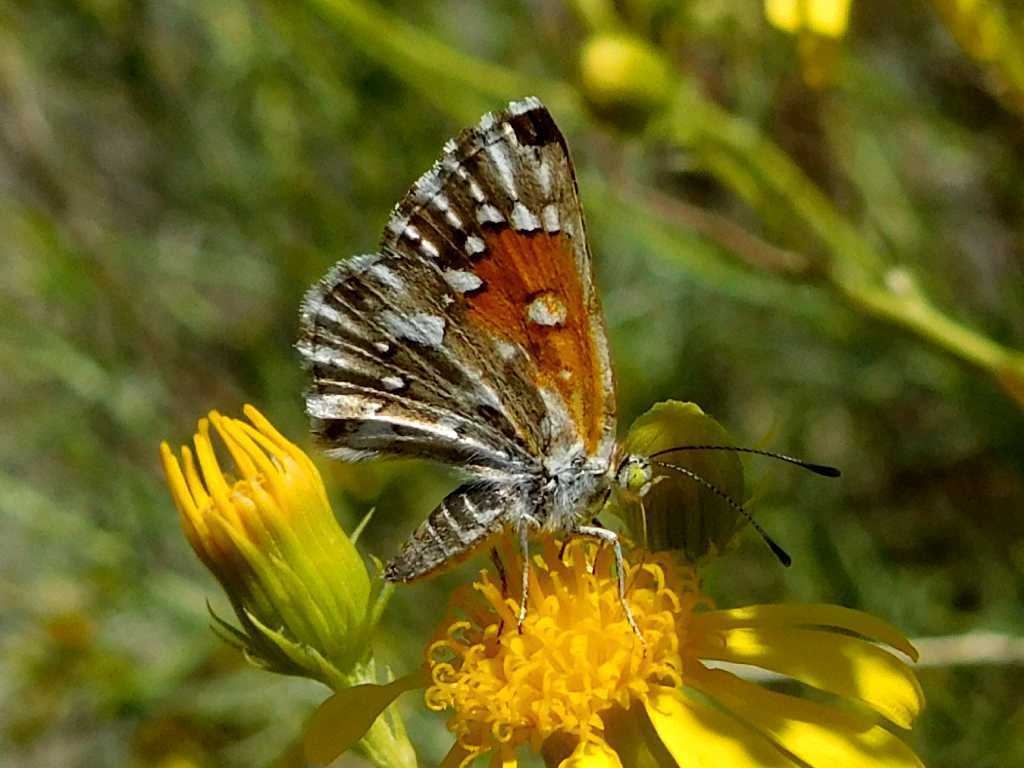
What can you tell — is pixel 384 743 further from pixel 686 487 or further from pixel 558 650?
pixel 686 487

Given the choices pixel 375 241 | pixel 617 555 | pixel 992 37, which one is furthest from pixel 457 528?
pixel 375 241

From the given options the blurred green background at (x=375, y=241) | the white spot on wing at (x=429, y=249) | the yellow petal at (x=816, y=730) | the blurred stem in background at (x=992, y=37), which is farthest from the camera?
the blurred green background at (x=375, y=241)

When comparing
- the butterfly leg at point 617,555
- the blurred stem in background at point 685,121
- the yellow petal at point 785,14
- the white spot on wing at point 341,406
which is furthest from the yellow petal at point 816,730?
the yellow petal at point 785,14

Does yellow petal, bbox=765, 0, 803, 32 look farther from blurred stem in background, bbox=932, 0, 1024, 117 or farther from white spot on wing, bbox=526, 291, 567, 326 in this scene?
white spot on wing, bbox=526, 291, 567, 326

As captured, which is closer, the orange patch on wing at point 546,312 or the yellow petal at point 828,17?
the orange patch on wing at point 546,312

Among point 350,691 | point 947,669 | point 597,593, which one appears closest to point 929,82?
point 947,669

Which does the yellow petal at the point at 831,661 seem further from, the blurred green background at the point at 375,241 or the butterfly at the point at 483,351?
the blurred green background at the point at 375,241
